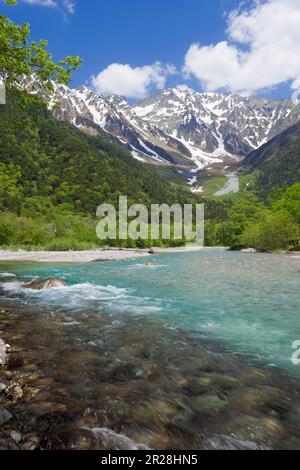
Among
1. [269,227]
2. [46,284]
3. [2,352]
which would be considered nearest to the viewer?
[2,352]

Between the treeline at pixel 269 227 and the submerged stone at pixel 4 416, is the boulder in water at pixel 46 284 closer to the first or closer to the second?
the submerged stone at pixel 4 416

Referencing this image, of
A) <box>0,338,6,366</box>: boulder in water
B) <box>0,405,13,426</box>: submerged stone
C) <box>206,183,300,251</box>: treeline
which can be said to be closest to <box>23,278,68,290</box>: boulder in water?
<box>0,338,6,366</box>: boulder in water

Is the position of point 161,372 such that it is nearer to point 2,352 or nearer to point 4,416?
point 4,416

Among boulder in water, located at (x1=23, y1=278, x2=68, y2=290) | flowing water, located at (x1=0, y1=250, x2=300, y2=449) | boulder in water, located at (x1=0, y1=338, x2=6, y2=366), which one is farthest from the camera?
boulder in water, located at (x1=23, y1=278, x2=68, y2=290)

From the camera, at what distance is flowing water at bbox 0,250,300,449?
22.7 ft

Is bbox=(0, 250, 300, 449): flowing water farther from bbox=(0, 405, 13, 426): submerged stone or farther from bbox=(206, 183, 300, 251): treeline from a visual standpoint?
bbox=(206, 183, 300, 251): treeline

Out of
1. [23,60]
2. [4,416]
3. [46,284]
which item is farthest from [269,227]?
[4,416]

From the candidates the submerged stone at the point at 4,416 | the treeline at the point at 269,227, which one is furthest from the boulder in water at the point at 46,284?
the treeline at the point at 269,227

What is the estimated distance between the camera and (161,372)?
995 cm

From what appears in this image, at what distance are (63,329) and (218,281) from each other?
20.5 metres

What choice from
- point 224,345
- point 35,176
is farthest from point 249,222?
point 35,176

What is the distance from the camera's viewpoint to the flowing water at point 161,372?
6906mm
